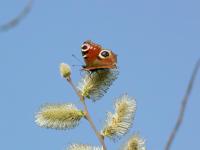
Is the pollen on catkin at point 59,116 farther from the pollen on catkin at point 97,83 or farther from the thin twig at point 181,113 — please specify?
the thin twig at point 181,113

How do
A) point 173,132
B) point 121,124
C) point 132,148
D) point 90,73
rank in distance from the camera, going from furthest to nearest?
point 90,73
point 121,124
point 132,148
point 173,132

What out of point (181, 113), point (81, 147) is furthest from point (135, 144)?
point (181, 113)

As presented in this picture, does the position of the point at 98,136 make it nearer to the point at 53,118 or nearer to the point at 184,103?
the point at 53,118

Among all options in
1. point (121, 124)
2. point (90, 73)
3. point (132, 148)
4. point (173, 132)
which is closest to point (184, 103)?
point (173, 132)

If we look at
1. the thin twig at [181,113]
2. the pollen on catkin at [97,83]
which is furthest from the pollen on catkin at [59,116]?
the thin twig at [181,113]

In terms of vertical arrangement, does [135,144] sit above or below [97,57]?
below

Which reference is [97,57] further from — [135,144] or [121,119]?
[135,144]

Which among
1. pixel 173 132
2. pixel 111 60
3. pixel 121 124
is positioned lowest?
pixel 121 124
